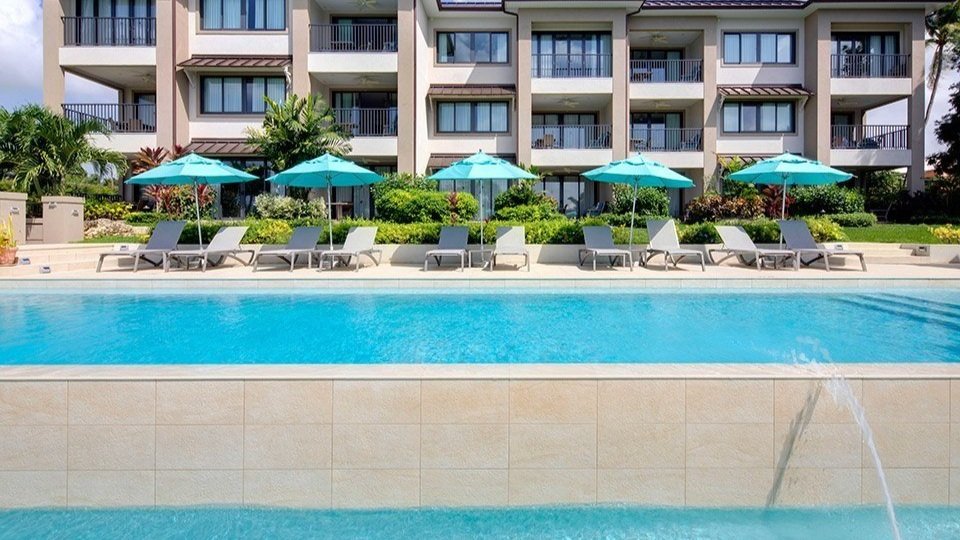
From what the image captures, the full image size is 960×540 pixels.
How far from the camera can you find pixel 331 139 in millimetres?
20453

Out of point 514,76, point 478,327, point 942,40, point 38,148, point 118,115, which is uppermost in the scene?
point 942,40

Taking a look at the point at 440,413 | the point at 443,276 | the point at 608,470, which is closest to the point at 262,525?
the point at 440,413

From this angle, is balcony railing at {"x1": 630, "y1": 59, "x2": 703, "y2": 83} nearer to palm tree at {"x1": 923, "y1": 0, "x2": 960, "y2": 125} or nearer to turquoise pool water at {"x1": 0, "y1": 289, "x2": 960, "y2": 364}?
palm tree at {"x1": 923, "y1": 0, "x2": 960, "y2": 125}

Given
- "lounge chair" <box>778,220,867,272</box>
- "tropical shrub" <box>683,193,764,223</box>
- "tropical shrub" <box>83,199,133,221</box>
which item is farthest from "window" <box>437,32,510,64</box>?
"lounge chair" <box>778,220,867,272</box>

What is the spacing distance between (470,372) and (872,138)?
95.5ft

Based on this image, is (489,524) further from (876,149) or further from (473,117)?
(876,149)

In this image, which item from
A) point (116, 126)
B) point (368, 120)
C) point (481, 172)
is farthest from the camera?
point (368, 120)

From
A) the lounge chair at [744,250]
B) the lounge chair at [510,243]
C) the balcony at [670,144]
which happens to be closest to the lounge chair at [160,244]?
the lounge chair at [510,243]

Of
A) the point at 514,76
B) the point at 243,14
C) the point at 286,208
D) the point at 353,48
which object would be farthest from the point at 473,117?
the point at 243,14

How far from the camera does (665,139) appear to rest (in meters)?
27.0

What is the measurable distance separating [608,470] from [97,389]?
3.24 meters

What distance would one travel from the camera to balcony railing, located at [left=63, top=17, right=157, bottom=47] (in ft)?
79.2

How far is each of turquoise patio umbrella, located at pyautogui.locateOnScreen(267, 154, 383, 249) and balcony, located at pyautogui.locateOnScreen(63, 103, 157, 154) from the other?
1181 cm

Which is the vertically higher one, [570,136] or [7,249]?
[570,136]
